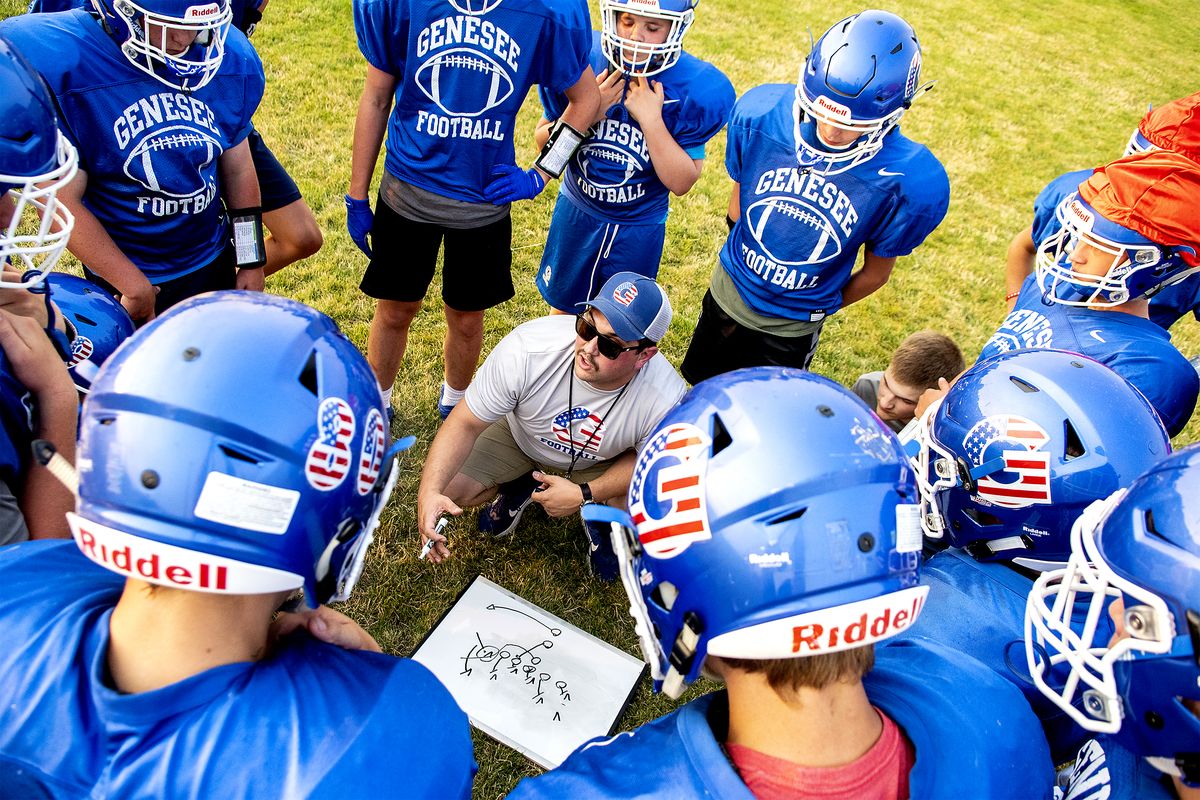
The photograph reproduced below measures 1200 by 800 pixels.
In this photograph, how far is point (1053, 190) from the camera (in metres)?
4.25

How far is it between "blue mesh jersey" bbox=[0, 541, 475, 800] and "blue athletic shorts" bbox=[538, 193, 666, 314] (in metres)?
3.10

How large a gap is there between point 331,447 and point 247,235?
8.40 ft

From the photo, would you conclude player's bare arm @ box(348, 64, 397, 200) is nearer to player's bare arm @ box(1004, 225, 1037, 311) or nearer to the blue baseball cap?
the blue baseball cap

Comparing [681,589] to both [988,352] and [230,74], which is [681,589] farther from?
[230,74]

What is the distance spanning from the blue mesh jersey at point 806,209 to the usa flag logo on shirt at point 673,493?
7.53 ft

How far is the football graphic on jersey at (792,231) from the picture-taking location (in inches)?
150

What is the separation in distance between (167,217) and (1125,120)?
1213cm

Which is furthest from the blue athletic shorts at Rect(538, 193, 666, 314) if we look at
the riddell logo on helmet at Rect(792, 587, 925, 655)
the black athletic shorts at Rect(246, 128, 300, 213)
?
the riddell logo on helmet at Rect(792, 587, 925, 655)

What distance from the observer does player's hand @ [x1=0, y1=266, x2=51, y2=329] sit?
90.4 inches

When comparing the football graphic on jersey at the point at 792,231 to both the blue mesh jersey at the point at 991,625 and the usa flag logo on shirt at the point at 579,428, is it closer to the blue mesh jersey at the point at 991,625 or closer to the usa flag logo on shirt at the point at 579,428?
the usa flag logo on shirt at the point at 579,428

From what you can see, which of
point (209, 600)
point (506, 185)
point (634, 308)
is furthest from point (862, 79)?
point (209, 600)

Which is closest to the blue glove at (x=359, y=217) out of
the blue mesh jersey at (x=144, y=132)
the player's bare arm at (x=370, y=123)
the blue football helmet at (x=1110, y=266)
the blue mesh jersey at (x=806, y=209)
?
the player's bare arm at (x=370, y=123)

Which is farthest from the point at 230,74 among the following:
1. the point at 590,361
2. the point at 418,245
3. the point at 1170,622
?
the point at 1170,622

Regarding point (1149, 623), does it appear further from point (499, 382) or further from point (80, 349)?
point (80, 349)
